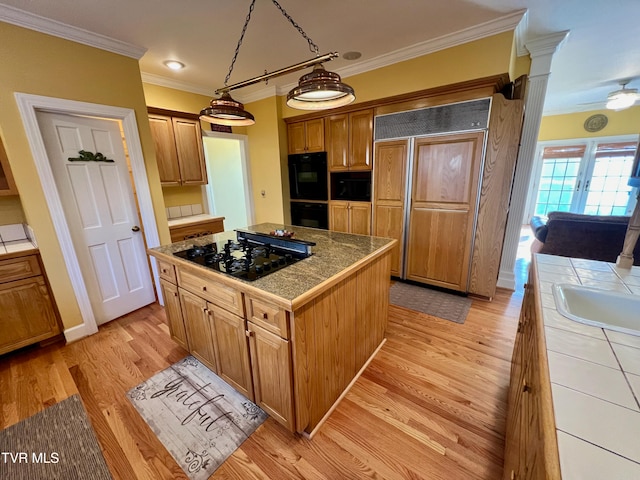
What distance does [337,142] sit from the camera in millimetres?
3402

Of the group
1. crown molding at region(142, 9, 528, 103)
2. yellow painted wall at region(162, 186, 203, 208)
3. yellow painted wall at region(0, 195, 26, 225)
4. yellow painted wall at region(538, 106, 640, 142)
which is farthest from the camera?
yellow painted wall at region(538, 106, 640, 142)

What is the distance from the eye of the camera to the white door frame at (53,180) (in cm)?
200

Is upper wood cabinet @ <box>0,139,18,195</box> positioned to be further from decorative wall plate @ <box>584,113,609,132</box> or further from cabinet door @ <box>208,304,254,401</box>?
decorative wall plate @ <box>584,113,609,132</box>

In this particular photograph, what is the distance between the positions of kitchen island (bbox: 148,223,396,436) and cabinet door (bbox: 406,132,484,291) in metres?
1.30

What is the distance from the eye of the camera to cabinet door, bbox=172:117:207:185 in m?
3.22

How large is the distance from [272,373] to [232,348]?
35cm

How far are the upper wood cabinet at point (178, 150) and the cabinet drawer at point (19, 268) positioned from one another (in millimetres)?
1412

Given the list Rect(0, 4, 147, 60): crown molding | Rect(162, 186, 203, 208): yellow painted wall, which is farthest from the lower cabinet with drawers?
Rect(0, 4, 147, 60): crown molding

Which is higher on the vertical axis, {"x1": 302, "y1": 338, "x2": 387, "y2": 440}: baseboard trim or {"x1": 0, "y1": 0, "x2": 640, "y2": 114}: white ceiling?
{"x1": 0, "y1": 0, "x2": 640, "y2": 114}: white ceiling

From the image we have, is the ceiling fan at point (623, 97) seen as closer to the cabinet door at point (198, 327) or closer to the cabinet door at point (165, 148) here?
the cabinet door at point (198, 327)

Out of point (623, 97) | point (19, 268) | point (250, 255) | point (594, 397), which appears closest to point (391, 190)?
point (250, 255)

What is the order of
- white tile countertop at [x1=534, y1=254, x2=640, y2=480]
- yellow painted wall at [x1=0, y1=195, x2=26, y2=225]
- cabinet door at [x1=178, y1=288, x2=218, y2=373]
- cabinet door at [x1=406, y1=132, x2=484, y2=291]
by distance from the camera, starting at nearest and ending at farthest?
1. white tile countertop at [x1=534, y1=254, x2=640, y2=480]
2. cabinet door at [x1=178, y1=288, x2=218, y2=373]
3. yellow painted wall at [x1=0, y1=195, x2=26, y2=225]
4. cabinet door at [x1=406, y1=132, x2=484, y2=291]

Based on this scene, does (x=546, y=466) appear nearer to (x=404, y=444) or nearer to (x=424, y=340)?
(x=404, y=444)

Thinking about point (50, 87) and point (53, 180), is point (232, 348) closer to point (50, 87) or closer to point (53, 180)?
point (53, 180)
